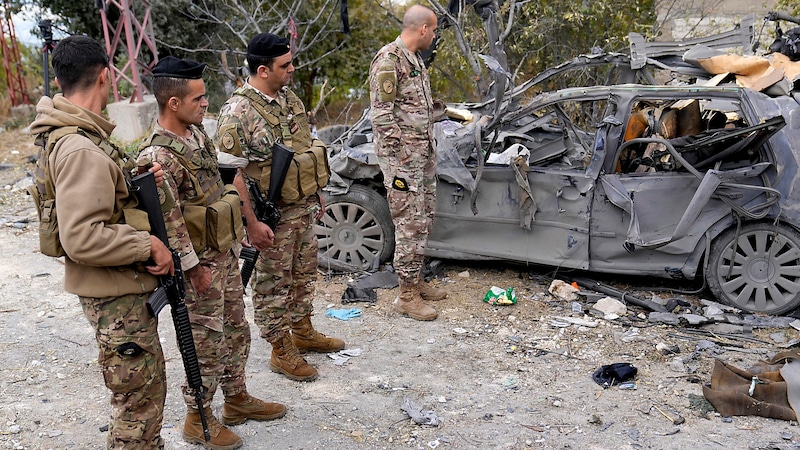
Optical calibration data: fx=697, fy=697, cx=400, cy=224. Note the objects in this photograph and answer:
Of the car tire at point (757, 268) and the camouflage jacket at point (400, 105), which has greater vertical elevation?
the camouflage jacket at point (400, 105)

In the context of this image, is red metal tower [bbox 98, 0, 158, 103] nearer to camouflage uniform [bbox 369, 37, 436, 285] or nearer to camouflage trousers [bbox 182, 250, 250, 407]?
camouflage uniform [bbox 369, 37, 436, 285]

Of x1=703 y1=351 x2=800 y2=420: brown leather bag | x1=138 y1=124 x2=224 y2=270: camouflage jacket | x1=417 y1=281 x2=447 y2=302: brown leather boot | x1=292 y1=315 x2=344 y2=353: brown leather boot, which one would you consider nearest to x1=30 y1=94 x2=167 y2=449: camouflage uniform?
x1=138 y1=124 x2=224 y2=270: camouflage jacket

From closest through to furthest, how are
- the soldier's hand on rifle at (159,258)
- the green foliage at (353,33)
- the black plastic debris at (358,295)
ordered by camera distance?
the soldier's hand on rifle at (159,258)
the black plastic debris at (358,295)
the green foliage at (353,33)

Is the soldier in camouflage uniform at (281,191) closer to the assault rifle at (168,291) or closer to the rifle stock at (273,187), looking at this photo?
the rifle stock at (273,187)

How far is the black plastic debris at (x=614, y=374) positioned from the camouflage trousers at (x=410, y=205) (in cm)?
155

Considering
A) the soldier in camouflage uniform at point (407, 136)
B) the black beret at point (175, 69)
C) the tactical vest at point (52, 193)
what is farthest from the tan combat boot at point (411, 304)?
the tactical vest at point (52, 193)

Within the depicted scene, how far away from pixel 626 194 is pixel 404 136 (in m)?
1.65

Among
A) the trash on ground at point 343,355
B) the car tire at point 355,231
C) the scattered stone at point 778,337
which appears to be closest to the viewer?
the trash on ground at point 343,355

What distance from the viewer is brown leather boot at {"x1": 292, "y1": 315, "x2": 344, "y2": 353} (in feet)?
14.9

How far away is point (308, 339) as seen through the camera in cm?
455

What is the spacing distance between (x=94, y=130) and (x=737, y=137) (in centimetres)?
430

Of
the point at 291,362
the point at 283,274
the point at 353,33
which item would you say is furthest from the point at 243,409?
the point at 353,33

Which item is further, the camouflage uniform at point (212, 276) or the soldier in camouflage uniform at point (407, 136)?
the soldier in camouflage uniform at point (407, 136)

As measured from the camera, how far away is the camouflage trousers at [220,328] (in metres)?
3.22
